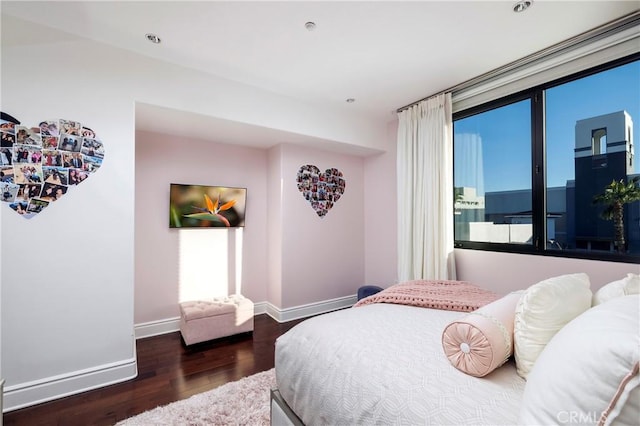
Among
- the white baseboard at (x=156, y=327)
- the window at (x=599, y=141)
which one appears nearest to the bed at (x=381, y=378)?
the window at (x=599, y=141)

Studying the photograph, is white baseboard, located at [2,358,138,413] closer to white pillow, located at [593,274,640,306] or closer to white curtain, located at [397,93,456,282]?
white curtain, located at [397,93,456,282]

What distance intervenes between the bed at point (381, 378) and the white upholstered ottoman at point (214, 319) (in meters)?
1.60

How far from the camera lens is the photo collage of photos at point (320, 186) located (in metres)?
3.79

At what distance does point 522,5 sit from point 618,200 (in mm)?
1634

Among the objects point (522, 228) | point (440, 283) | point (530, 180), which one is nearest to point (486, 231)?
point (522, 228)

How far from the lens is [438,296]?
1.90 m

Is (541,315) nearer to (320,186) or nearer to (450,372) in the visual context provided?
(450,372)

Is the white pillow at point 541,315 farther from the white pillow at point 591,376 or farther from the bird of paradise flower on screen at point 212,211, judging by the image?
the bird of paradise flower on screen at point 212,211

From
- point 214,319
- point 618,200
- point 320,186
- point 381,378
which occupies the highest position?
point 320,186

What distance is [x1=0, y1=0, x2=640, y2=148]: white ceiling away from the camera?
1.92 m

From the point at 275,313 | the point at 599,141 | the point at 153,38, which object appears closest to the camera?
the point at 153,38

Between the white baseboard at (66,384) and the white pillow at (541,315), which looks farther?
the white baseboard at (66,384)

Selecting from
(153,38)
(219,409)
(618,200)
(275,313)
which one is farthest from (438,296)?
(153,38)

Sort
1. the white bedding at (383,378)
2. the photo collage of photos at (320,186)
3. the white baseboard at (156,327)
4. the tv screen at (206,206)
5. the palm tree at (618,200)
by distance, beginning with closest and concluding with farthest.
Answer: the white bedding at (383,378)
the palm tree at (618,200)
the white baseboard at (156,327)
the tv screen at (206,206)
the photo collage of photos at (320,186)
